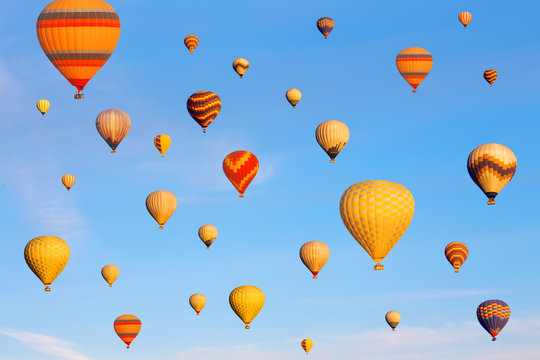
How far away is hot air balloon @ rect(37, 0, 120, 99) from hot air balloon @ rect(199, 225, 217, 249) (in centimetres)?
2522

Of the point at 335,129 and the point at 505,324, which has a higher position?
the point at 335,129

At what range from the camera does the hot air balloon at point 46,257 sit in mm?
69125

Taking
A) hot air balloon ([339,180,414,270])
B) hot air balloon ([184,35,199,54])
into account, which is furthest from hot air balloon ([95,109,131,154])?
hot air balloon ([339,180,414,270])

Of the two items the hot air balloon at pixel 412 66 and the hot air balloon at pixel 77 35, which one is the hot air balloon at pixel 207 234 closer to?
the hot air balloon at pixel 412 66

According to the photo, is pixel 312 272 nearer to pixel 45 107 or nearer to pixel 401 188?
pixel 401 188

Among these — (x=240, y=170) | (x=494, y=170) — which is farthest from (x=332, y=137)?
(x=494, y=170)

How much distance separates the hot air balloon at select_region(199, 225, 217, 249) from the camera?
8372cm

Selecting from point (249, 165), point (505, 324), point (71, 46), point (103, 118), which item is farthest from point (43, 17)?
point (505, 324)

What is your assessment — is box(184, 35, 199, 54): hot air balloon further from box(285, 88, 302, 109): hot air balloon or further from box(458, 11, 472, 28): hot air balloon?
box(458, 11, 472, 28): hot air balloon

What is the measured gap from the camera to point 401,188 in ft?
191

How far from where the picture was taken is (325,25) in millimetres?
87625

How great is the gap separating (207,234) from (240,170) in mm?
10990

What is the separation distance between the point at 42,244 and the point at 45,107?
18394 millimetres

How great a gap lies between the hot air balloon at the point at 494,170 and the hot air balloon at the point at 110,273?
29.3 metres
